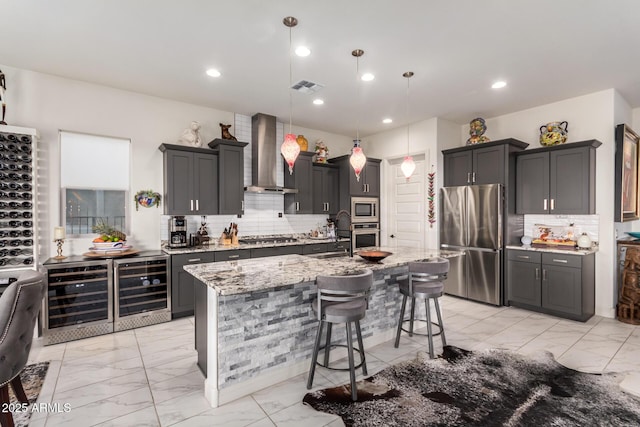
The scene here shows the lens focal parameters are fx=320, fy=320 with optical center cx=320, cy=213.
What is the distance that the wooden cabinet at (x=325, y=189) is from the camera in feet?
19.9

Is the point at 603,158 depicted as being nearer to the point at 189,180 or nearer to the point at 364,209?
the point at 364,209

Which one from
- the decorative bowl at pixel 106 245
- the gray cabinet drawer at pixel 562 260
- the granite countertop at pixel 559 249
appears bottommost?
the gray cabinet drawer at pixel 562 260

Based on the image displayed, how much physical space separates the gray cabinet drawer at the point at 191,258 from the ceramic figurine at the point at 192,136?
1626mm

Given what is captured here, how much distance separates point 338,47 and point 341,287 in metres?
2.36

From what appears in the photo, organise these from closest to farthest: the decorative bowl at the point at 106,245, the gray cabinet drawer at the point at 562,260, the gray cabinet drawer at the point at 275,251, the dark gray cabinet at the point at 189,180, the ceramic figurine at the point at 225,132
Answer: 1. the decorative bowl at the point at 106,245
2. the gray cabinet drawer at the point at 562,260
3. the dark gray cabinet at the point at 189,180
4. the gray cabinet drawer at the point at 275,251
5. the ceramic figurine at the point at 225,132

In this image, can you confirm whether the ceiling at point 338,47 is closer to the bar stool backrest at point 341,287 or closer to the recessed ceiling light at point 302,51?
the recessed ceiling light at point 302,51

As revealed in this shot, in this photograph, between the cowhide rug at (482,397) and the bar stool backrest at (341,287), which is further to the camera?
the bar stool backrest at (341,287)

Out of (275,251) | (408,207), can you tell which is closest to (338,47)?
(275,251)

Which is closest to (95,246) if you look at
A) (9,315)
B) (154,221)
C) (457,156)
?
(154,221)

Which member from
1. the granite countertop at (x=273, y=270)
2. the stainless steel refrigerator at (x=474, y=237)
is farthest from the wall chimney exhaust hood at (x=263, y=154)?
the stainless steel refrigerator at (x=474, y=237)

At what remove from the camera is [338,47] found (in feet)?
10.5

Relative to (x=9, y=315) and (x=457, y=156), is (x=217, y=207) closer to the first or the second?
(x=9, y=315)

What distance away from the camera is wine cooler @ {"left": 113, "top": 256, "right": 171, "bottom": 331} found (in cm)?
385

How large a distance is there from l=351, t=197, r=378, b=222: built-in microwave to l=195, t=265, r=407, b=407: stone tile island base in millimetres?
3214
